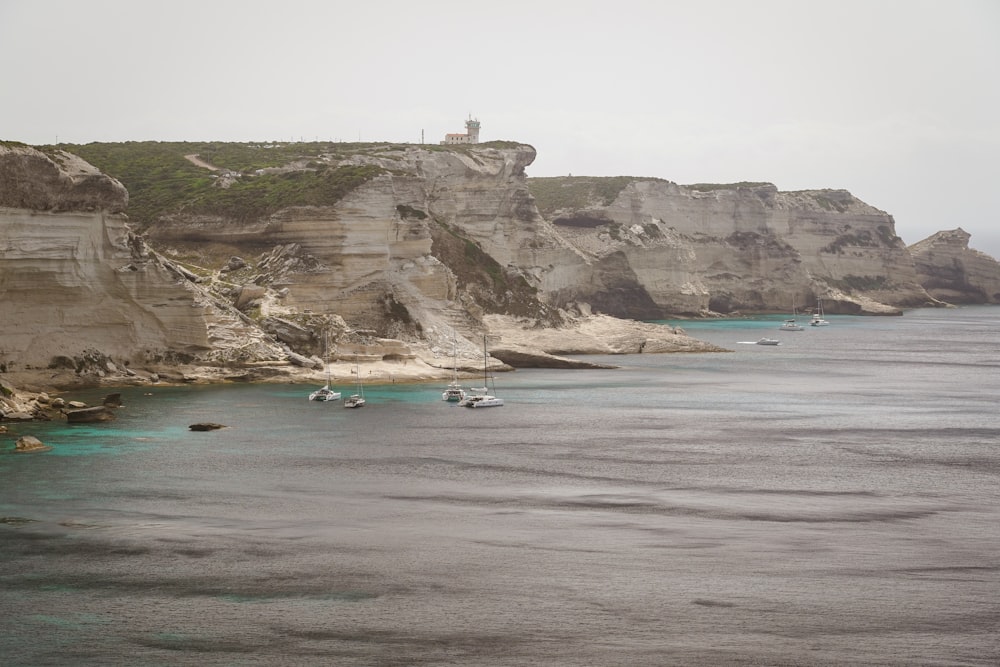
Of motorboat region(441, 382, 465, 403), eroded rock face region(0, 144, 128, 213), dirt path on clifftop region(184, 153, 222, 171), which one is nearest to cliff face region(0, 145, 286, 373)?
eroded rock face region(0, 144, 128, 213)

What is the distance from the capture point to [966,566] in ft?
125

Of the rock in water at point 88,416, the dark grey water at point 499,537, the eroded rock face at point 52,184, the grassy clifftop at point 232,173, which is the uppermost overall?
the grassy clifftop at point 232,173

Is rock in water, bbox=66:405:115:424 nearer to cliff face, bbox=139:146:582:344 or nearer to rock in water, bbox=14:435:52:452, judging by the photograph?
rock in water, bbox=14:435:52:452

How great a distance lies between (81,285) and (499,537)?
147 feet

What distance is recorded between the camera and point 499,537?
42188mm

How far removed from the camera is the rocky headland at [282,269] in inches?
3000

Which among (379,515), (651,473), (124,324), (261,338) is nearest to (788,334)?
(261,338)

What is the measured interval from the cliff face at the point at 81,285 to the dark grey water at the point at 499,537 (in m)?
5.12

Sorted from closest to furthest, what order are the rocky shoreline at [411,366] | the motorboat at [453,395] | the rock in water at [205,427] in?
the rock in water at [205,427]
the rocky shoreline at [411,366]
the motorboat at [453,395]

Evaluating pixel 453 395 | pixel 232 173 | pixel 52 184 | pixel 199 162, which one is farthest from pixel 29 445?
pixel 199 162

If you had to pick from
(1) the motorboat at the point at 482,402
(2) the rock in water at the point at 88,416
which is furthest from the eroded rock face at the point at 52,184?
(1) the motorboat at the point at 482,402

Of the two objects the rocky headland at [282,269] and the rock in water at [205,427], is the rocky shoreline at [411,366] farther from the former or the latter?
the rock in water at [205,427]

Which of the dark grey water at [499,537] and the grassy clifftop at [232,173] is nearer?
the dark grey water at [499,537]

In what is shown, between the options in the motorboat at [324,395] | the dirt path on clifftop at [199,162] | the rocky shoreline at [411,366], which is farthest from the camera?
the dirt path on clifftop at [199,162]
